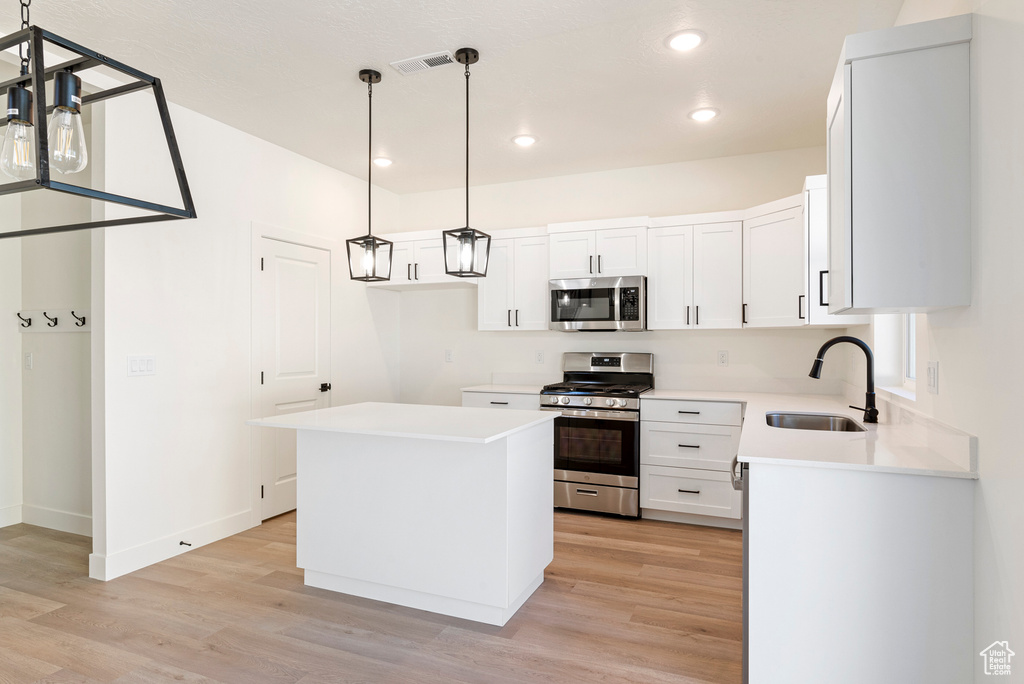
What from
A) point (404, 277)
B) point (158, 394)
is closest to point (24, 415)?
point (158, 394)

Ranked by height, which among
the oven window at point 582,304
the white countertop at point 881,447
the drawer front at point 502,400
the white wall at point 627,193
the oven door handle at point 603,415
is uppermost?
the white wall at point 627,193

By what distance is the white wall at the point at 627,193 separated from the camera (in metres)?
4.24

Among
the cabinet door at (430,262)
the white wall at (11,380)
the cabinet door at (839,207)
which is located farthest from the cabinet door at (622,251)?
the white wall at (11,380)

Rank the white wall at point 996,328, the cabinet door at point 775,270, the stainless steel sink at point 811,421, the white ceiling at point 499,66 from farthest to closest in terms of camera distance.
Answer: the cabinet door at point 775,270 → the stainless steel sink at point 811,421 → the white ceiling at point 499,66 → the white wall at point 996,328

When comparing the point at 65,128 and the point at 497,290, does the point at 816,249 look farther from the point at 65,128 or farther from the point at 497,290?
the point at 65,128

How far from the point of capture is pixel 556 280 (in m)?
4.44

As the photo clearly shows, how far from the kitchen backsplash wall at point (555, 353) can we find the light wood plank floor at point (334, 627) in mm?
1418

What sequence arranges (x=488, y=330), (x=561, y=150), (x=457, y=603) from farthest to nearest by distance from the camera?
1. (x=488, y=330)
2. (x=561, y=150)
3. (x=457, y=603)

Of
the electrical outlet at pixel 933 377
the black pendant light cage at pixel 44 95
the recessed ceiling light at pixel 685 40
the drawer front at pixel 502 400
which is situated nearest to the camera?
the black pendant light cage at pixel 44 95

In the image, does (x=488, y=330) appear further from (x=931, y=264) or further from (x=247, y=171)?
(x=931, y=264)

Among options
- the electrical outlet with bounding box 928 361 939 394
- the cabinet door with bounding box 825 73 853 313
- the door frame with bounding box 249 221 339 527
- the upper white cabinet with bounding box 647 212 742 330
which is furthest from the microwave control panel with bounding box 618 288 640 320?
the door frame with bounding box 249 221 339 527

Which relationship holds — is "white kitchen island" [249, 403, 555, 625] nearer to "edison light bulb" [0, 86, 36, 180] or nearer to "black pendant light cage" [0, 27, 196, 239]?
"black pendant light cage" [0, 27, 196, 239]

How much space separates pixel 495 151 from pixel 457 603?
307cm

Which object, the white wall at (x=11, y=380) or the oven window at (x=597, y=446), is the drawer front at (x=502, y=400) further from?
the white wall at (x=11, y=380)
